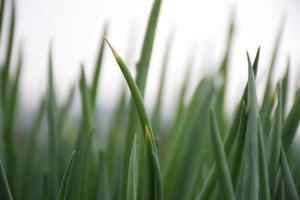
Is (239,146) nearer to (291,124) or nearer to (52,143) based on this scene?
(291,124)

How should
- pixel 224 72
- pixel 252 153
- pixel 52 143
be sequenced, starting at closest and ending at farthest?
1. pixel 252 153
2. pixel 52 143
3. pixel 224 72

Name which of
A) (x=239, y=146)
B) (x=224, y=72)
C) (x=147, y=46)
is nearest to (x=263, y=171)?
(x=239, y=146)

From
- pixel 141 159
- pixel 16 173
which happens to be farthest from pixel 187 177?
pixel 16 173

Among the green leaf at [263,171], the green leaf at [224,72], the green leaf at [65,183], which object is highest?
the green leaf at [224,72]

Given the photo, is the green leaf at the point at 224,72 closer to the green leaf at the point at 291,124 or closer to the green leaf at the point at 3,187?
the green leaf at the point at 291,124

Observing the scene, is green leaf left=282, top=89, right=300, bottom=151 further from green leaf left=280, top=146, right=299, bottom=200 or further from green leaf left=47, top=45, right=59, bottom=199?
green leaf left=47, top=45, right=59, bottom=199

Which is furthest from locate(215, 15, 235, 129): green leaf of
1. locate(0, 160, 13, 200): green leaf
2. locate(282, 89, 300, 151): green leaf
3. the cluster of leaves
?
locate(0, 160, 13, 200): green leaf

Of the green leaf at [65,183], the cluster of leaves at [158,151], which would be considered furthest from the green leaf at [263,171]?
the green leaf at [65,183]
